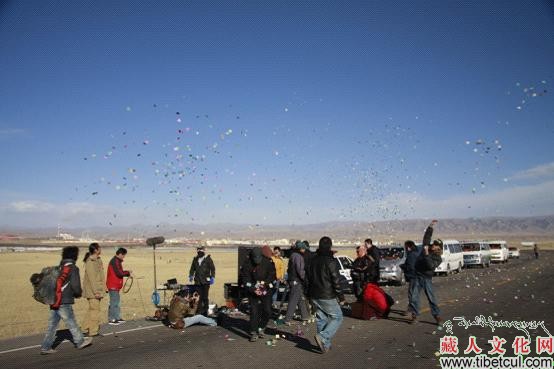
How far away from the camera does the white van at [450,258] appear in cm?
2953

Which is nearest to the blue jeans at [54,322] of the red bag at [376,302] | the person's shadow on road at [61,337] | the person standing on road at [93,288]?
the person's shadow on road at [61,337]

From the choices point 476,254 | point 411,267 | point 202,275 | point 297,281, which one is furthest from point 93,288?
point 476,254

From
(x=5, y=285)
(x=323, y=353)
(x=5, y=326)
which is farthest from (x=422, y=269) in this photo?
(x=5, y=285)

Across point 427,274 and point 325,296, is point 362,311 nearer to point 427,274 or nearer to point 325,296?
point 427,274

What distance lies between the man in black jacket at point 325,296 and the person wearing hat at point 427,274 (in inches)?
129

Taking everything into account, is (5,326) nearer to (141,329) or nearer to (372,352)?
(141,329)

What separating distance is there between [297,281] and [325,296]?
3999 mm

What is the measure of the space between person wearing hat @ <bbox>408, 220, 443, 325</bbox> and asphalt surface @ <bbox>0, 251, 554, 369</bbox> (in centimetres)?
44

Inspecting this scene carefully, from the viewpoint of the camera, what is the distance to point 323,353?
9.16m

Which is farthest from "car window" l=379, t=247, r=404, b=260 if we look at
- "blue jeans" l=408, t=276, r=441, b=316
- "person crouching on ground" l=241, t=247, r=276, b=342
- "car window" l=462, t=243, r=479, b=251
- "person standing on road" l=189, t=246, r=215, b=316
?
"car window" l=462, t=243, r=479, b=251

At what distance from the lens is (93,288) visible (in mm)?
11344

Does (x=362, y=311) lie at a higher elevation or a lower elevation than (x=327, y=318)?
lower

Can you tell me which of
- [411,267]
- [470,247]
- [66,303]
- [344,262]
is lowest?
[470,247]

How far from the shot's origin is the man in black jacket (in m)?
9.14
